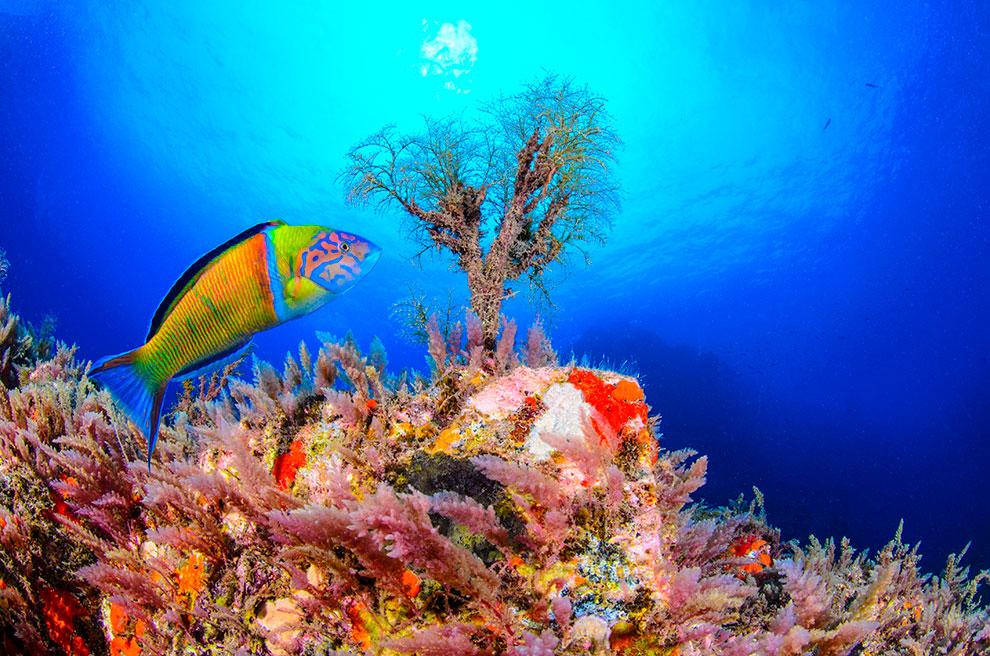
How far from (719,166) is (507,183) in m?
34.4

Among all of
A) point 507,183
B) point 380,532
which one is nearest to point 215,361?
point 380,532

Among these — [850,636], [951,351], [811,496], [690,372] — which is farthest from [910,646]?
[951,351]

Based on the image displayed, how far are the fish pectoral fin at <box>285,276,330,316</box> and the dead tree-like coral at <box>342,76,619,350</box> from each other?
365 cm

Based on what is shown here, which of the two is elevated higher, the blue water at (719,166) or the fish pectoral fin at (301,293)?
the blue water at (719,166)

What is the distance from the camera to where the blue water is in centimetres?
2980

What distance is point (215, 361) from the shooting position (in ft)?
5.62

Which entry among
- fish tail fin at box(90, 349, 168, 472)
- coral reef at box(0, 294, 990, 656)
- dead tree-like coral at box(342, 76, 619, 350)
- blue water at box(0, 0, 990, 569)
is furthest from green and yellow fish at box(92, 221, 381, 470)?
blue water at box(0, 0, 990, 569)

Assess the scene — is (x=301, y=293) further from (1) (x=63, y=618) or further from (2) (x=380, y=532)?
(1) (x=63, y=618)

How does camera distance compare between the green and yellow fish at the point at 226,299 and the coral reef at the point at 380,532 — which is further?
the coral reef at the point at 380,532

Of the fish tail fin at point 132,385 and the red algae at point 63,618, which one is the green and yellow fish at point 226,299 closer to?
the fish tail fin at point 132,385

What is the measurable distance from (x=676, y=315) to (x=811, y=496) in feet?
87.9

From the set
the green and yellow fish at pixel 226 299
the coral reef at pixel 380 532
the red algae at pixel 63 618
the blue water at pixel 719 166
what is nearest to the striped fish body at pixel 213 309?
the green and yellow fish at pixel 226 299

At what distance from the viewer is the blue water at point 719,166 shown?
29797 mm

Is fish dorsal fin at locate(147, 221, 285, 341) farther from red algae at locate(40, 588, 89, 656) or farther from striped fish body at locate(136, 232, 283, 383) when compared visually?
red algae at locate(40, 588, 89, 656)
